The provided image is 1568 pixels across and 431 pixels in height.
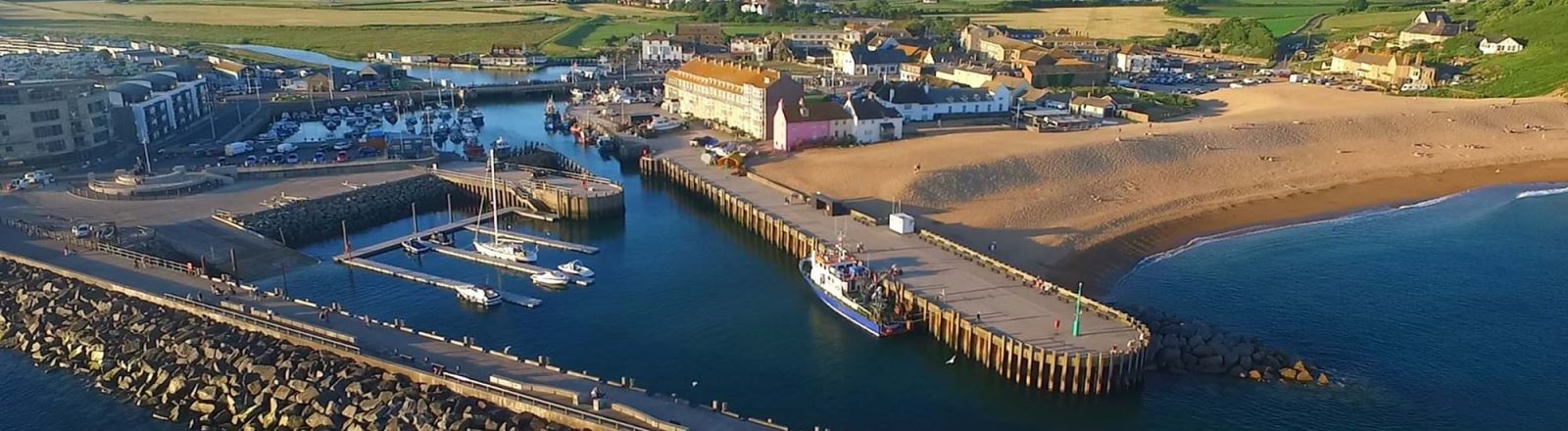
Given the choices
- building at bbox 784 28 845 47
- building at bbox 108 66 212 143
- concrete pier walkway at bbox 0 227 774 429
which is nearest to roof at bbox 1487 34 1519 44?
building at bbox 784 28 845 47

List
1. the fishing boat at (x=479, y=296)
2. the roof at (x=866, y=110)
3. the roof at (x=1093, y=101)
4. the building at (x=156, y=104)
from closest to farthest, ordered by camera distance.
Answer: the fishing boat at (x=479, y=296) → the building at (x=156, y=104) → the roof at (x=866, y=110) → the roof at (x=1093, y=101)

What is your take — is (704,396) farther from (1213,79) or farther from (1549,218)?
(1213,79)

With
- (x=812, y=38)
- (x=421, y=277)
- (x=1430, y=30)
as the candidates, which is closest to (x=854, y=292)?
(x=421, y=277)

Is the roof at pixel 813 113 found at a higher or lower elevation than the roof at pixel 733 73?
lower

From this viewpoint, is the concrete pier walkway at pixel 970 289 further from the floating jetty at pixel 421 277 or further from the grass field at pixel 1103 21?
the grass field at pixel 1103 21

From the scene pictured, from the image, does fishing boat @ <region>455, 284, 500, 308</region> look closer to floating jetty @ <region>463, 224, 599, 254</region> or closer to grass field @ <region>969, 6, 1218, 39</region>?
floating jetty @ <region>463, 224, 599, 254</region>

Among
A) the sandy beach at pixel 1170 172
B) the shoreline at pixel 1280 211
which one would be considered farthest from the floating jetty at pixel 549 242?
the shoreline at pixel 1280 211

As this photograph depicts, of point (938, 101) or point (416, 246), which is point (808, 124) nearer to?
point (938, 101)
